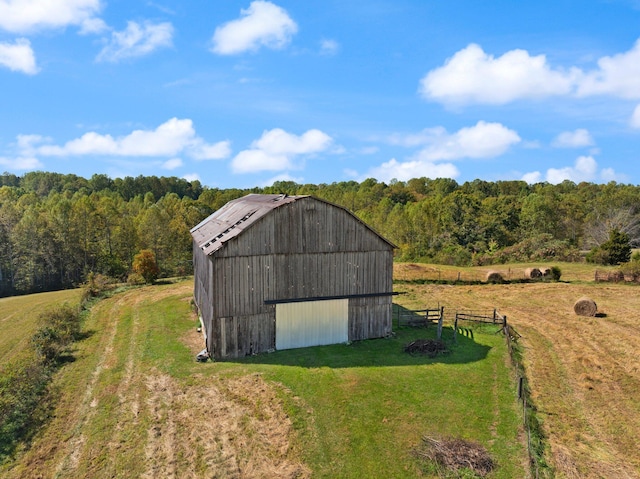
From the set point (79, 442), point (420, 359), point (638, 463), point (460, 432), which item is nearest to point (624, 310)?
point (420, 359)

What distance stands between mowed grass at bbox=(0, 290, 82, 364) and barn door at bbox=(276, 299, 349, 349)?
1543 centimetres

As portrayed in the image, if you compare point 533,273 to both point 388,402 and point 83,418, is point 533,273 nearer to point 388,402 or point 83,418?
point 388,402

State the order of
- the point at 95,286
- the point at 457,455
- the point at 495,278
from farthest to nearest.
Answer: the point at 495,278 < the point at 95,286 < the point at 457,455

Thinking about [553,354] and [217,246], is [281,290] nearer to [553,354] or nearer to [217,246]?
[217,246]

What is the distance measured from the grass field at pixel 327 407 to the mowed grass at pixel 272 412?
59mm

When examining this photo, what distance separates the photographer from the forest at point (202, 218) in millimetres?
54656

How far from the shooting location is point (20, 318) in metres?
34.1

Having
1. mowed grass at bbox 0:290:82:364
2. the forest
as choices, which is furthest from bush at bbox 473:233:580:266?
mowed grass at bbox 0:290:82:364

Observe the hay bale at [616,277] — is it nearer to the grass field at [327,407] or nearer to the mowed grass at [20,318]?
the grass field at [327,407]

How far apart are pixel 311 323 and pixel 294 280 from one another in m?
2.66

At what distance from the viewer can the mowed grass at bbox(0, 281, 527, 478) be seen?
1289 cm

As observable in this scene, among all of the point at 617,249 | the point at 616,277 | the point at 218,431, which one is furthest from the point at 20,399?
the point at 617,249

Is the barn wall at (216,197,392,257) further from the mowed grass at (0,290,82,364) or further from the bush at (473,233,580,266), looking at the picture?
the bush at (473,233,580,266)

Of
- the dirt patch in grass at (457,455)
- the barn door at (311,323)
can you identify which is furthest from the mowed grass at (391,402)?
the barn door at (311,323)
